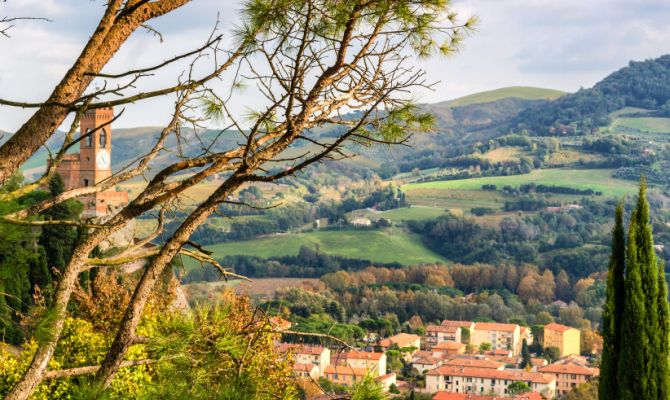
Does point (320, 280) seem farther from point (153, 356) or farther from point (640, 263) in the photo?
point (153, 356)

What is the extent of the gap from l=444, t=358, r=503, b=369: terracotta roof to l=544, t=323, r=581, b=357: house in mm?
7591

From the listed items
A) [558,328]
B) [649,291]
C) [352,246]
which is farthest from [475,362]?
[649,291]

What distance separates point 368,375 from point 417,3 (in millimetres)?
1610

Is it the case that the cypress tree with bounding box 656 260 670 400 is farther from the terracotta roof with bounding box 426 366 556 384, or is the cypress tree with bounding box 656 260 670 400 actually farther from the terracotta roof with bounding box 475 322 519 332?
the terracotta roof with bounding box 475 322 519 332

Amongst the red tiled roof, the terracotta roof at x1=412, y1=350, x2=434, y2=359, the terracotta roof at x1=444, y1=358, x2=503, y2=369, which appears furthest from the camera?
the red tiled roof

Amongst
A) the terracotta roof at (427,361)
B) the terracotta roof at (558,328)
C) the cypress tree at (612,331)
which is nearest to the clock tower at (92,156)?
the cypress tree at (612,331)

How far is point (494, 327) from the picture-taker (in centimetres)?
5944

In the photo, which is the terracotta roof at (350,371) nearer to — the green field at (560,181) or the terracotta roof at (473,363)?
the terracotta roof at (473,363)

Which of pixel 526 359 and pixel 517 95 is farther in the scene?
pixel 517 95

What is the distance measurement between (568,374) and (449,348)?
10.7 meters

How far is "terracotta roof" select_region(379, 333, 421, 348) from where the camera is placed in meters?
52.7

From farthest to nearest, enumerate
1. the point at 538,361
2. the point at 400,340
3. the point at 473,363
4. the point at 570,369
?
1. the point at 400,340
2. the point at 538,361
3. the point at 473,363
4. the point at 570,369

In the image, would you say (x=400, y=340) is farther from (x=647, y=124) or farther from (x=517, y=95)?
(x=517, y=95)

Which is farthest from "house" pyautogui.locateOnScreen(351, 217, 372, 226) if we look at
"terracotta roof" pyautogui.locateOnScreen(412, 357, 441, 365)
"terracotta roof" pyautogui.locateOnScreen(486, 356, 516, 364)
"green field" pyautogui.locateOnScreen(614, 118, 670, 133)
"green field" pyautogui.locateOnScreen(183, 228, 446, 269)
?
"green field" pyautogui.locateOnScreen(614, 118, 670, 133)
